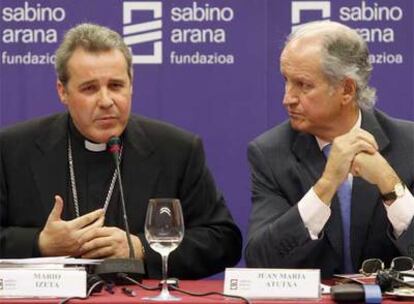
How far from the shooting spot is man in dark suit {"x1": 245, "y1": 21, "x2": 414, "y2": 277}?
10.8 ft

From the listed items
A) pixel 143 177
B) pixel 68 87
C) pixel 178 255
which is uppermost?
pixel 68 87

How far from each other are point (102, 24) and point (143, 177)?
98 cm

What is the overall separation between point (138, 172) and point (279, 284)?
1.29m

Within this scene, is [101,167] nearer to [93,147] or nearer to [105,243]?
[93,147]

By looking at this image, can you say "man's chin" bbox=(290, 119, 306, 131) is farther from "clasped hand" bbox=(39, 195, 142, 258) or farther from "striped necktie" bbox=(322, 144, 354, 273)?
"clasped hand" bbox=(39, 195, 142, 258)

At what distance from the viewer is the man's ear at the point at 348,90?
3.62 m

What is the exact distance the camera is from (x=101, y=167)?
3896 millimetres

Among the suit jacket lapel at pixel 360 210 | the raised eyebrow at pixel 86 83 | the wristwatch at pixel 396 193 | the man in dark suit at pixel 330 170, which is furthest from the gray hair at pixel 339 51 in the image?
the raised eyebrow at pixel 86 83

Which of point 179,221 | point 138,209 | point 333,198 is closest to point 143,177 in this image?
point 138,209

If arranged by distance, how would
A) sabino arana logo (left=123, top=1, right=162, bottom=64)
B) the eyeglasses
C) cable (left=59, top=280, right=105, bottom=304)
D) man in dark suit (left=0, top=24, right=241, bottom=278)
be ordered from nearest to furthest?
cable (left=59, top=280, right=105, bottom=304), the eyeglasses, man in dark suit (left=0, top=24, right=241, bottom=278), sabino arana logo (left=123, top=1, right=162, bottom=64)

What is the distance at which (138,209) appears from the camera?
373 centimetres

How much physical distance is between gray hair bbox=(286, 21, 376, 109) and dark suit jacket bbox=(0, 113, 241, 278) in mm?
616

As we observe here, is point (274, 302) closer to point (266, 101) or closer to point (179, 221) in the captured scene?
point (179, 221)

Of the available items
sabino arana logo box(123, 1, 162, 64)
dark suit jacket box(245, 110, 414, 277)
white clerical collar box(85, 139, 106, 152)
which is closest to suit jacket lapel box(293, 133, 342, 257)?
dark suit jacket box(245, 110, 414, 277)
